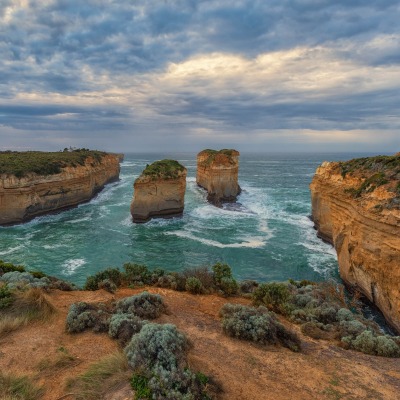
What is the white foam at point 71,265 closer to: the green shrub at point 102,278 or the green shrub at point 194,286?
the green shrub at point 102,278

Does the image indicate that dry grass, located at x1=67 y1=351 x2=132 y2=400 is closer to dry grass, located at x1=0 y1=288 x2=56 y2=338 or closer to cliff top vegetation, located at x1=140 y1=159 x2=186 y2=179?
dry grass, located at x1=0 y1=288 x2=56 y2=338

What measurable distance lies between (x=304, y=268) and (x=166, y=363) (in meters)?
18.0

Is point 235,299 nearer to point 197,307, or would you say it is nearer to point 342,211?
point 197,307

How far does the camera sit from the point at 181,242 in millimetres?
27516

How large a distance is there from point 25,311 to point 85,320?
6.97 ft

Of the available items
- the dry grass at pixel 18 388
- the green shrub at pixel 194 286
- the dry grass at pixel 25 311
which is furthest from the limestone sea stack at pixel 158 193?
the dry grass at pixel 18 388

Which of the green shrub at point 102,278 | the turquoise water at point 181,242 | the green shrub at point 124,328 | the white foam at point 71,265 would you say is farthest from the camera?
the turquoise water at point 181,242

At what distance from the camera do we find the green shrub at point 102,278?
13367mm

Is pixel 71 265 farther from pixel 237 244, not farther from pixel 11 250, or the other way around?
pixel 237 244

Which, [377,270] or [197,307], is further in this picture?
[377,270]

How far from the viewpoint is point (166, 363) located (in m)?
5.75

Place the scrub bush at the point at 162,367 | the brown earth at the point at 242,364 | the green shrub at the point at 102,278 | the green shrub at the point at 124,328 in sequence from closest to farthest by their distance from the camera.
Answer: the scrub bush at the point at 162,367
the brown earth at the point at 242,364
the green shrub at the point at 124,328
the green shrub at the point at 102,278

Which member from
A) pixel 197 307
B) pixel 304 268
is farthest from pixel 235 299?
pixel 304 268

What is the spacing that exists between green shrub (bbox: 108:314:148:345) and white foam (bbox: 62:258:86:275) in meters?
14.5
